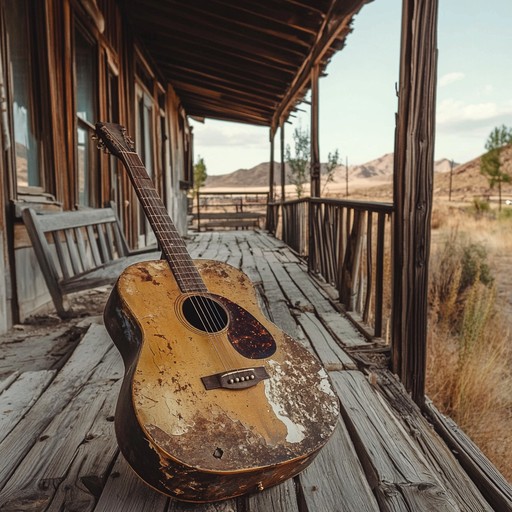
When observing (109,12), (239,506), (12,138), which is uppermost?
(109,12)

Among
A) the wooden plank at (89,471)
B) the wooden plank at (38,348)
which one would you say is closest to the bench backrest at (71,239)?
the wooden plank at (38,348)

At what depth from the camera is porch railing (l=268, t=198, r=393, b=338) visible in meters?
2.84

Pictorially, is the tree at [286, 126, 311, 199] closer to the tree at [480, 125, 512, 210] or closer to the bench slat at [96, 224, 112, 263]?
the bench slat at [96, 224, 112, 263]

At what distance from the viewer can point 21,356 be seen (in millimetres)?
2471

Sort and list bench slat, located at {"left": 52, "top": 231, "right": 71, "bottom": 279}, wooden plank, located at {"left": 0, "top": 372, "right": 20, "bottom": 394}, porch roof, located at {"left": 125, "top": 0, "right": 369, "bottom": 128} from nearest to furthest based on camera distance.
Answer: wooden plank, located at {"left": 0, "top": 372, "right": 20, "bottom": 394} < bench slat, located at {"left": 52, "top": 231, "right": 71, "bottom": 279} < porch roof, located at {"left": 125, "top": 0, "right": 369, "bottom": 128}

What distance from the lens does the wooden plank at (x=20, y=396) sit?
174cm

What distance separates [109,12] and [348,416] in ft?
16.3

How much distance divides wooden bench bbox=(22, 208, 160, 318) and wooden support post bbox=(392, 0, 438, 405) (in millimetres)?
1788

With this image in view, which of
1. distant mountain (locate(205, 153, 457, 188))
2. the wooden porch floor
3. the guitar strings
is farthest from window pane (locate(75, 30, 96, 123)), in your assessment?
distant mountain (locate(205, 153, 457, 188))

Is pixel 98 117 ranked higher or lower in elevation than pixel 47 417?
higher

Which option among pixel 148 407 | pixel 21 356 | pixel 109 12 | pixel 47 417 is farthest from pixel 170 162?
pixel 148 407

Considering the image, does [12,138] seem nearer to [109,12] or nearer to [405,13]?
[405,13]

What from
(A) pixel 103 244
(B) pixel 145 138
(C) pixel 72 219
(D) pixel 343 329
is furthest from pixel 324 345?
(B) pixel 145 138

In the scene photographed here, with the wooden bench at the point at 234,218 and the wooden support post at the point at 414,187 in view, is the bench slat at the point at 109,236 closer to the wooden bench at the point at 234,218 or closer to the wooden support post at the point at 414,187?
the wooden support post at the point at 414,187
